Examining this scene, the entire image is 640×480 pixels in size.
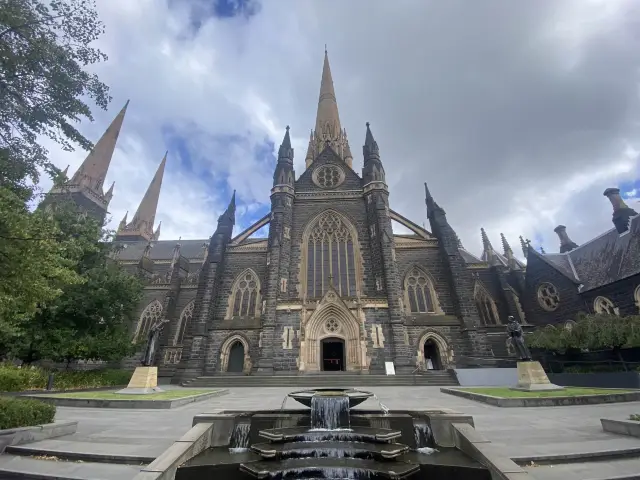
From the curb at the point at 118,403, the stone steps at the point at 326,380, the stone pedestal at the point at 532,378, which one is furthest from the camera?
the stone steps at the point at 326,380

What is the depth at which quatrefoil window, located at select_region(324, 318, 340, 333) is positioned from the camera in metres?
19.9

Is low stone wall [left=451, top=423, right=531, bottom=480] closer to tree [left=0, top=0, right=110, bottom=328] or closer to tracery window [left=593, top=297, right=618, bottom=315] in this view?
tree [left=0, top=0, right=110, bottom=328]

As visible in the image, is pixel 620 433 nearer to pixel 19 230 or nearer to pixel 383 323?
pixel 19 230

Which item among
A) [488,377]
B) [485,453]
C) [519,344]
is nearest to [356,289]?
[488,377]

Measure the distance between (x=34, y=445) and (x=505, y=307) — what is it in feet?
87.0

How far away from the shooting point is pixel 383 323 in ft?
63.2

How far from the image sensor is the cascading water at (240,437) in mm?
5230

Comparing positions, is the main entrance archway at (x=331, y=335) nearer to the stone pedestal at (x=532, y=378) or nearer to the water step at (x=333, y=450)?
the stone pedestal at (x=532, y=378)

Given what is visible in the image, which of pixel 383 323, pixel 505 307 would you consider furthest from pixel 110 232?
pixel 505 307

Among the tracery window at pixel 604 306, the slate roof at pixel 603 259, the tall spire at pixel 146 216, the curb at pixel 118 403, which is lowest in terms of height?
the curb at pixel 118 403

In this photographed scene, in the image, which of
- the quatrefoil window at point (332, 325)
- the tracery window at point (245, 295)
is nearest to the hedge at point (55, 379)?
the tracery window at point (245, 295)

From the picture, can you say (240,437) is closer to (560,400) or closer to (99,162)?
(560,400)

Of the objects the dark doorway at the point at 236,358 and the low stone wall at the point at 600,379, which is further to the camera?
the dark doorway at the point at 236,358

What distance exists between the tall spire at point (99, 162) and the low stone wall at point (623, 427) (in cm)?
5006
